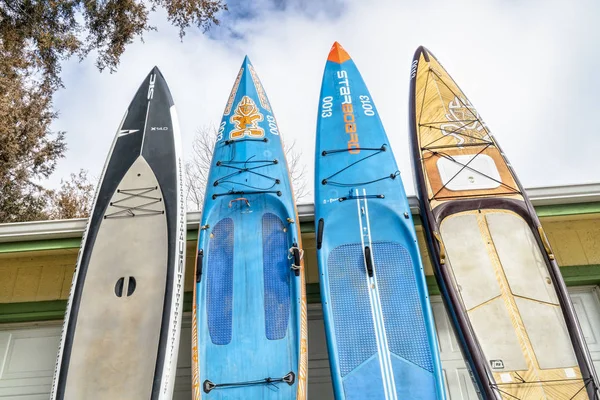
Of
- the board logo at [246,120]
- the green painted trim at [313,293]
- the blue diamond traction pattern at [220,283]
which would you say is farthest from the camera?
the board logo at [246,120]

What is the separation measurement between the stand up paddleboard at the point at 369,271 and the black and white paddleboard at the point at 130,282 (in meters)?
1.18

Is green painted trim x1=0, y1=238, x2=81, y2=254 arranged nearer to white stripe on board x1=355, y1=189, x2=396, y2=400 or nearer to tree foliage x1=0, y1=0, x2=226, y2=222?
white stripe on board x1=355, y1=189, x2=396, y2=400

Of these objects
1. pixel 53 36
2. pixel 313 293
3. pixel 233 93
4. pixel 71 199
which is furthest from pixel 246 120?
pixel 71 199

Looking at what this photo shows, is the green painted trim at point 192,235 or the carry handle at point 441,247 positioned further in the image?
the green painted trim at point 192,235

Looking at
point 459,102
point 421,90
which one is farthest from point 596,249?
point 421,90

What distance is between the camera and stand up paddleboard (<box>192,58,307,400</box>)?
8.80 feet

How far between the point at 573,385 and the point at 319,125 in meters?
2.93

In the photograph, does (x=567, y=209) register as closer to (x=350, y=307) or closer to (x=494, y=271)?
(x=494, y=271)

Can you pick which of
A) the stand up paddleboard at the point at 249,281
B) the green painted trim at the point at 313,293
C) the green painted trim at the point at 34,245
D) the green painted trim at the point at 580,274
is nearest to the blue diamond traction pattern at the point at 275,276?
the stand up paddleboard at the point at 249,281

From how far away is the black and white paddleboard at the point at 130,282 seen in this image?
2785 mm

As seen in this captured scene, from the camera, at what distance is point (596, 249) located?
339 centimetres

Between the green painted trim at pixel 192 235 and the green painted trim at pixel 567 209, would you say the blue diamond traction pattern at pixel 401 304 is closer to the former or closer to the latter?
the green painted trim at pixel 567 209

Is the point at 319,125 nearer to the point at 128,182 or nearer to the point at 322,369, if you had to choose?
the point at 128,182

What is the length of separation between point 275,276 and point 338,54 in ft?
9.42
